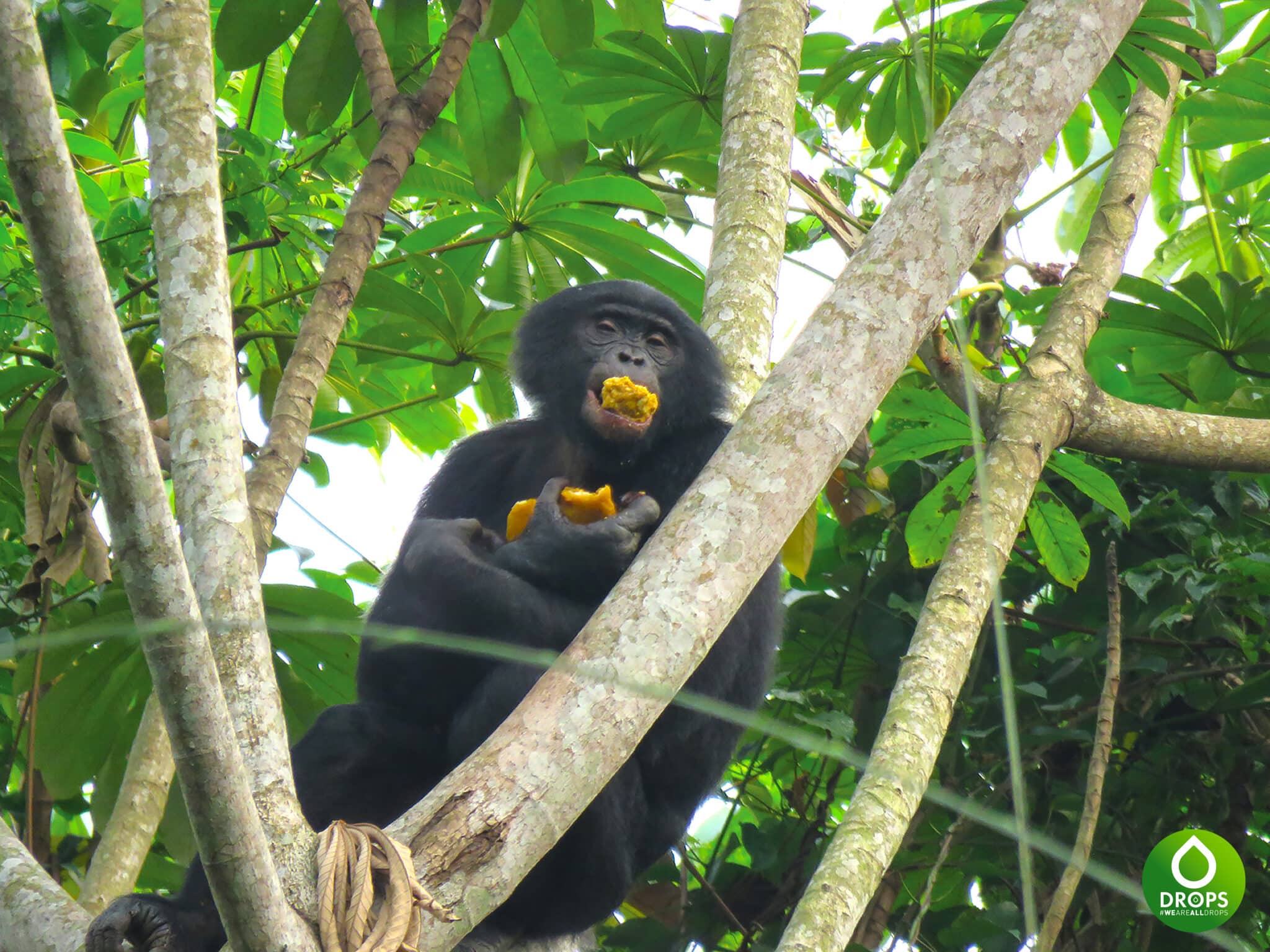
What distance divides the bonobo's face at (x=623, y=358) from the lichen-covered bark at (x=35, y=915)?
1.74m

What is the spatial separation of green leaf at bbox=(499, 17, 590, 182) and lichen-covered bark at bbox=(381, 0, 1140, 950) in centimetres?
199

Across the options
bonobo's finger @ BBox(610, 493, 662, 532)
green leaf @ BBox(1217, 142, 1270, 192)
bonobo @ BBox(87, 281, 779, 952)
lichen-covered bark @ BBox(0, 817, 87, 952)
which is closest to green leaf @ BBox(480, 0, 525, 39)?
bonobo @ BBox(87, 281, 779, 952)

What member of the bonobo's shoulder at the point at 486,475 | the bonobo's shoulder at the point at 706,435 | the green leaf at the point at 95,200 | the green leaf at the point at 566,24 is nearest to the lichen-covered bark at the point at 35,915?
the bonobo's shoulder at the point at 486,475

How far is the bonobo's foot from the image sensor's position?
2100 mm

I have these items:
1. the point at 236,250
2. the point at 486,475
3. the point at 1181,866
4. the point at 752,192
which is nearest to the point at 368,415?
the point at 486,475

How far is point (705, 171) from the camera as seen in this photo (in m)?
4.72

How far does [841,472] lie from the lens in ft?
15.1

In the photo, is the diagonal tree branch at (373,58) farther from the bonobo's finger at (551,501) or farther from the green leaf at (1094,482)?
the green leaf at (1094,482)

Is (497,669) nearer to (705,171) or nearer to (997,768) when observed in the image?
(997,768)

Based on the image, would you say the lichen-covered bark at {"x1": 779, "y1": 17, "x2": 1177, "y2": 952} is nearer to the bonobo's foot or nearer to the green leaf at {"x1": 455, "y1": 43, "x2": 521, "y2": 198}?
the bonobo's foot

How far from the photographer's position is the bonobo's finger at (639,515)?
2918mm

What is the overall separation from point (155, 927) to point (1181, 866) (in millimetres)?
2727

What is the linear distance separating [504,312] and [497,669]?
5.13 ft

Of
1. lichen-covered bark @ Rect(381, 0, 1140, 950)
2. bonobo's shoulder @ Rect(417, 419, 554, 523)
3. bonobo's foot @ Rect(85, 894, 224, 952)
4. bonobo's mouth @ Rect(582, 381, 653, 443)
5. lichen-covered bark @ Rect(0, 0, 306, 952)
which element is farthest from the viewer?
bonobo's shoulder @ Rect(417, 419, 554, 523)
